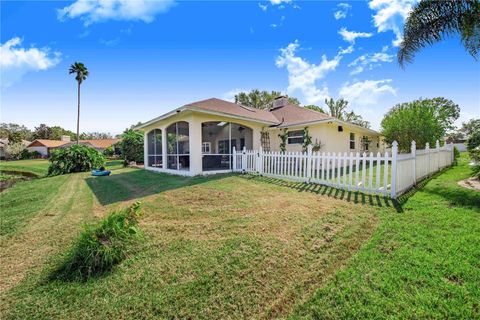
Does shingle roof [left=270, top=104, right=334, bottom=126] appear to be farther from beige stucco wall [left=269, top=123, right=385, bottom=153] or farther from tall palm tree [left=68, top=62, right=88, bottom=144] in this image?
tall palm tree [left=68, top=62, right=88, bottom=144]

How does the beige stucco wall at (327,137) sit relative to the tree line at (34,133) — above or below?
below

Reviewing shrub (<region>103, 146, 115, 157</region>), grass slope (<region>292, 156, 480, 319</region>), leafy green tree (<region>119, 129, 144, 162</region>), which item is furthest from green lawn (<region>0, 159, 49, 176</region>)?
grass slope (<region>292, 156, 480, 319</region>)

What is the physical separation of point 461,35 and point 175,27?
1099 cm

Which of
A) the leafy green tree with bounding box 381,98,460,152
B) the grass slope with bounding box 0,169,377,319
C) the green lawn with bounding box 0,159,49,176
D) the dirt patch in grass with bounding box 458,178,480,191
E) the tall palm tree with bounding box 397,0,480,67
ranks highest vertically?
the tall palm tree with bounding box 397,0,480,67

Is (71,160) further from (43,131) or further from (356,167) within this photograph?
(43,131)

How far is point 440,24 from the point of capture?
704 cm

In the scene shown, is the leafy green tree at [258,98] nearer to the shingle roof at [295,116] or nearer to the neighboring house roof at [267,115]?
the neighboring house roof at [267,115]

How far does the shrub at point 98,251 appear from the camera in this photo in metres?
2.74

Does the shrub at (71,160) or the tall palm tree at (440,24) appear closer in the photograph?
the tall palm tree at (440,24)

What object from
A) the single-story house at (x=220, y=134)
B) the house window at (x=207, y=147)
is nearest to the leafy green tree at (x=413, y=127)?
the single-story house at (x=220, y=134)

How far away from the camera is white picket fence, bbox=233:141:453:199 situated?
570 centimetres

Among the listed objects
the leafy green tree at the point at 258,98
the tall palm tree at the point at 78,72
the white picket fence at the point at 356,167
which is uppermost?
the tall palm tree at the point at 78,72

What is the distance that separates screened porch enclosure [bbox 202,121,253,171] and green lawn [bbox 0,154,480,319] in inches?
281

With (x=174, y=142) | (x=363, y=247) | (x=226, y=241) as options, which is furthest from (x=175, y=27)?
(x=363, y=247)
